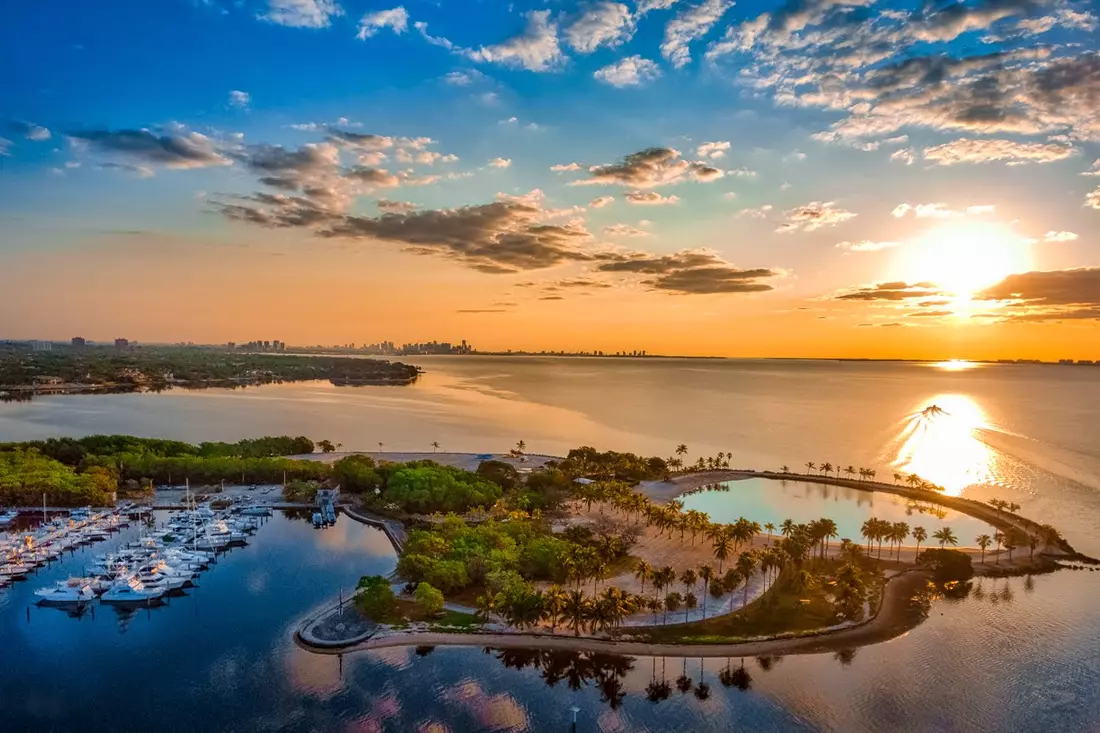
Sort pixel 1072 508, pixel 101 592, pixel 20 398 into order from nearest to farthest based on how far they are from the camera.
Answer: pixel 101 592 < pixel 1072 508 < pixel 20 398

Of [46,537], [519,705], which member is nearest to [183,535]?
[46,537]

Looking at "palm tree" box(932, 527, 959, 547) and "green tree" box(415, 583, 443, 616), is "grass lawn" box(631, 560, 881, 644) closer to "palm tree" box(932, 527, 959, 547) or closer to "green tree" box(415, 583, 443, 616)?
"green tree" box(415, 583, 443, 616)

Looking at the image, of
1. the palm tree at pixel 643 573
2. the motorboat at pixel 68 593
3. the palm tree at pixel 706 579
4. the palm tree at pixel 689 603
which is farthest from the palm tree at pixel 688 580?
the motorboat at pixel 68 593

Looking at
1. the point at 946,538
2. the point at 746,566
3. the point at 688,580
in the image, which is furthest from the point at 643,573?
the point at 946,538

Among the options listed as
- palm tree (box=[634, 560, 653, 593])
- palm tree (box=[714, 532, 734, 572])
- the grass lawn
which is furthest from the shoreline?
palm tree (box=[714, 532, 734, 572])

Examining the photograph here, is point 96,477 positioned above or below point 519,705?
above

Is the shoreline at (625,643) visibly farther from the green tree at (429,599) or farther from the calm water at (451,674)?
the green tree at (429,599)

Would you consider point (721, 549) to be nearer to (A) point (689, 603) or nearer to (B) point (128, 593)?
(A) point (689, 603)

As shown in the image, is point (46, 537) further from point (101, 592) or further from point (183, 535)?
point (101, 592)
